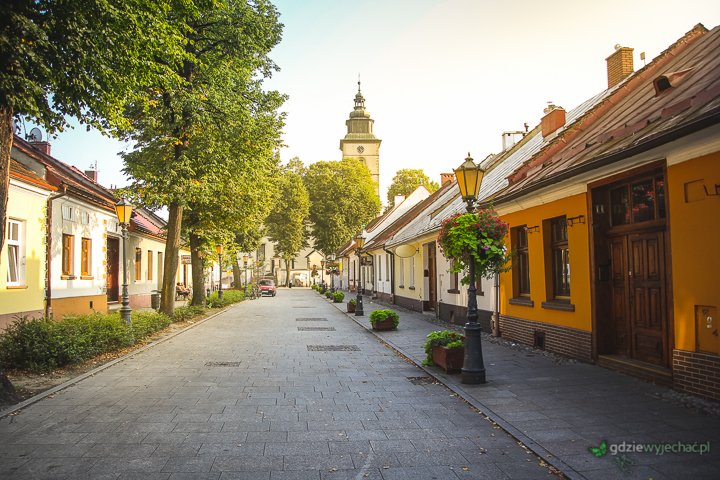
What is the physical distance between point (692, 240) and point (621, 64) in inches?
400

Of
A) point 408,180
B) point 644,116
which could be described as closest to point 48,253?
point 644,116

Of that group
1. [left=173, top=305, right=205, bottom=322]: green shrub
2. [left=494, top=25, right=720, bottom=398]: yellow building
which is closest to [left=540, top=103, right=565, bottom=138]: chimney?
[left=494, top=25, right=720, bottom=398]: yellow building

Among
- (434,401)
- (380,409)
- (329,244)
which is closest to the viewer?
(380,409)

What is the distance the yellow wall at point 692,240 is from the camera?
21.1ft

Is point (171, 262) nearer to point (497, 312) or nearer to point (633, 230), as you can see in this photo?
point (497, 312)

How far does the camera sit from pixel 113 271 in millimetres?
24328

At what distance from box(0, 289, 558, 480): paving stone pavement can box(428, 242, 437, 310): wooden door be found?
1074 cm

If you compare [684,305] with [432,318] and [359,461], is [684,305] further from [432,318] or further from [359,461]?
[432,318]

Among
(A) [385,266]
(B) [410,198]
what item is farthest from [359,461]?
(B) [410,198]

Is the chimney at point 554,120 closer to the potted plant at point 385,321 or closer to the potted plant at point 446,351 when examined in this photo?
the potted plant at point 385,321

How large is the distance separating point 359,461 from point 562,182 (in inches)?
277

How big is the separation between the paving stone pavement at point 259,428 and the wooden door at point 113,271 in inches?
591

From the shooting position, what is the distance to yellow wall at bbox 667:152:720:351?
21.1ft

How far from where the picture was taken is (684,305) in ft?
22.8
